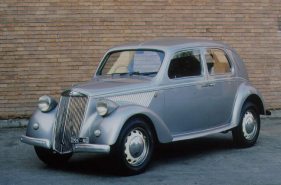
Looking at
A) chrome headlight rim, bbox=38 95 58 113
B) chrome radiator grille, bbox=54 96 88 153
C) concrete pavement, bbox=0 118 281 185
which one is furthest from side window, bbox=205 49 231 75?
chrome headlight rim, bbox=38 95 58 113

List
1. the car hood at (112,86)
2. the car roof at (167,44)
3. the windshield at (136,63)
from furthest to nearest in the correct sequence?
the car roof at (167,44) < the windshield at (136,63) < the car hood at (112,86)

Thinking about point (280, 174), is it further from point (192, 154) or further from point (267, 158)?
point (192, 154)

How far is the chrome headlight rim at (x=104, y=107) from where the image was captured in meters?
7.00

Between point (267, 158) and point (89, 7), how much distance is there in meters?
5.34

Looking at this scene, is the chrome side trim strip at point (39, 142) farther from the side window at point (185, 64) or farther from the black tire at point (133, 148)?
the side window at point (185, 64)

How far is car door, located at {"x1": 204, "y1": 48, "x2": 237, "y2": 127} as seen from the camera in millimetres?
8383

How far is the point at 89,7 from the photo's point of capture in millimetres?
11773

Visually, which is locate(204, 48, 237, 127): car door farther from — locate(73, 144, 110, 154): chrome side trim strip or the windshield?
locate(73, 144, 110, 154): chrome side trim strip

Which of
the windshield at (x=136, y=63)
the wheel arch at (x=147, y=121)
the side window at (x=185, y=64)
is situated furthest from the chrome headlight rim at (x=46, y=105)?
the side window at (x=185, y=64)

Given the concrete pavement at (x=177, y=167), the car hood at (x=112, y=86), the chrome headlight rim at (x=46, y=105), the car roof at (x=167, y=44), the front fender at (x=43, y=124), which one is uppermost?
the car roof at (x=167, y=44)

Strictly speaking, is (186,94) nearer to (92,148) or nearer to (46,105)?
(92,148)

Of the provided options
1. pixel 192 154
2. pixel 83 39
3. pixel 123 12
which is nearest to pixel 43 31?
pixel 83 39

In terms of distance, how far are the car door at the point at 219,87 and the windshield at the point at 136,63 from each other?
2.91 ft

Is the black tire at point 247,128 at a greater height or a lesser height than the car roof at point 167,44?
lesser
